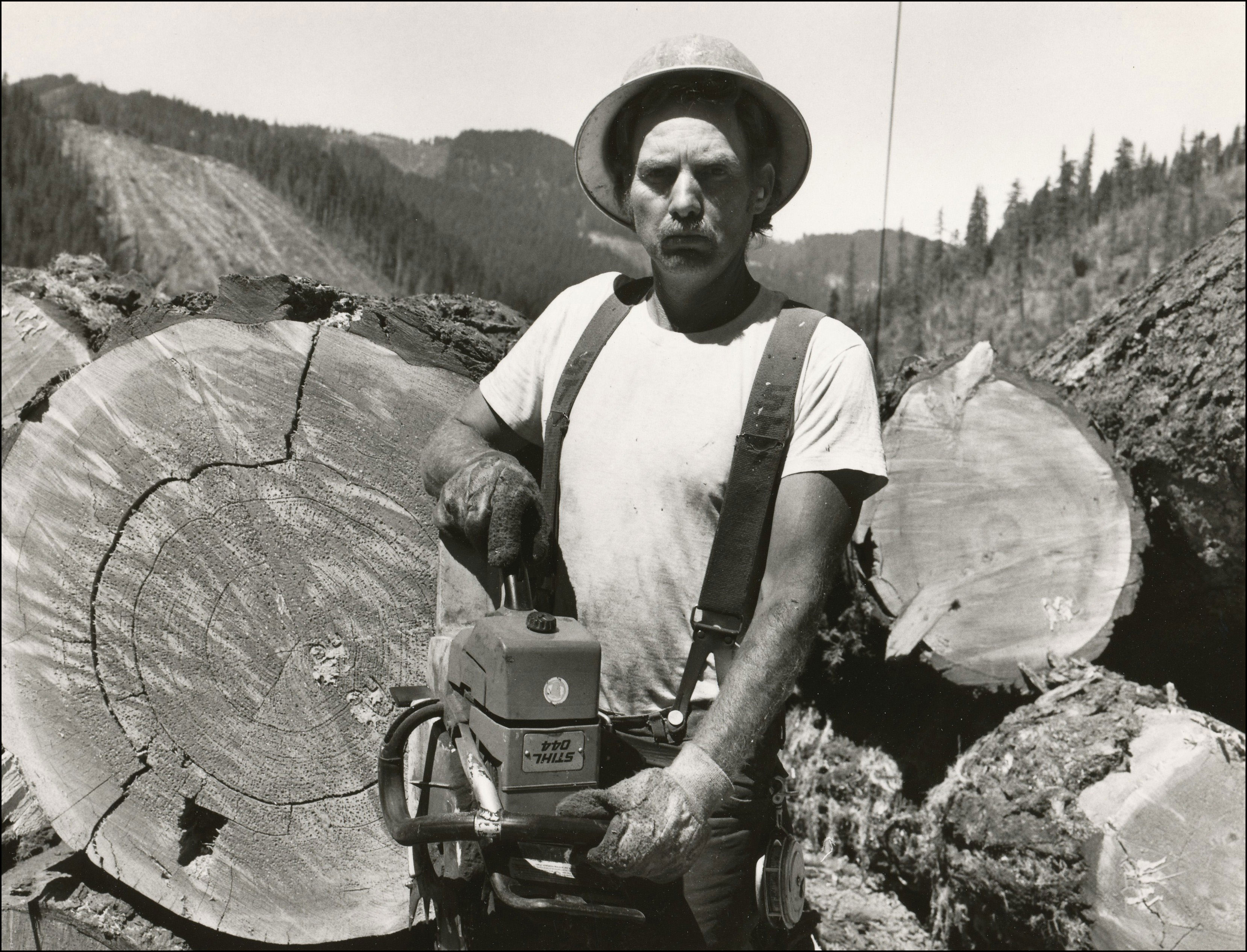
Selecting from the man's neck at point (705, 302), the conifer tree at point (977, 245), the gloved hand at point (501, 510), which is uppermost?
the conifer tree at point (977, 245)

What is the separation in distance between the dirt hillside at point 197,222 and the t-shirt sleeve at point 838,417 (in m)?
3.45

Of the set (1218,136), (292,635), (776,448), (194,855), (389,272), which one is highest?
(1218,136)

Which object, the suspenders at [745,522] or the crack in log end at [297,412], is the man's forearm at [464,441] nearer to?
the crack in log end at [297,412]

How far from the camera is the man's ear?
6.35 feet

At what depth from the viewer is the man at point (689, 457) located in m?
1.68

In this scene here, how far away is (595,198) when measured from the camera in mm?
2188

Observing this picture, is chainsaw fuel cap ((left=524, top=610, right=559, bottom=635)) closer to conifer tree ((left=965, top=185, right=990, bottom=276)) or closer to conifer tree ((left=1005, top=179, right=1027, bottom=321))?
conifer tree ((left=965, top=185, right=990, bottom=276))

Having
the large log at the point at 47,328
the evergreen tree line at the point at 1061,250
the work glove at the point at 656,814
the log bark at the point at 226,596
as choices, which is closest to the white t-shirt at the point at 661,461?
the work glove at the point at 656,814

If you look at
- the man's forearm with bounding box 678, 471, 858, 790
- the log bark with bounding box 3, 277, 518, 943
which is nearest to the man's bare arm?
the man's forearm with bounding box 678, 471, 858, 790

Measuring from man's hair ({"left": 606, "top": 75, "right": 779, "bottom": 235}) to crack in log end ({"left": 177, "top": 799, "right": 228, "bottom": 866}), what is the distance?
1.88 m

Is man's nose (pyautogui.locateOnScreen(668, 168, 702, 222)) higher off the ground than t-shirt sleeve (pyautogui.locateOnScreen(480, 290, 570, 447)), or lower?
higher

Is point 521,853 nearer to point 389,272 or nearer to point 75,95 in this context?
point 389,272

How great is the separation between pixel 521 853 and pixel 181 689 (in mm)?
1218

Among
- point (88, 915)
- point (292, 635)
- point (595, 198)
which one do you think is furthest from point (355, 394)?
point (88, 915)
